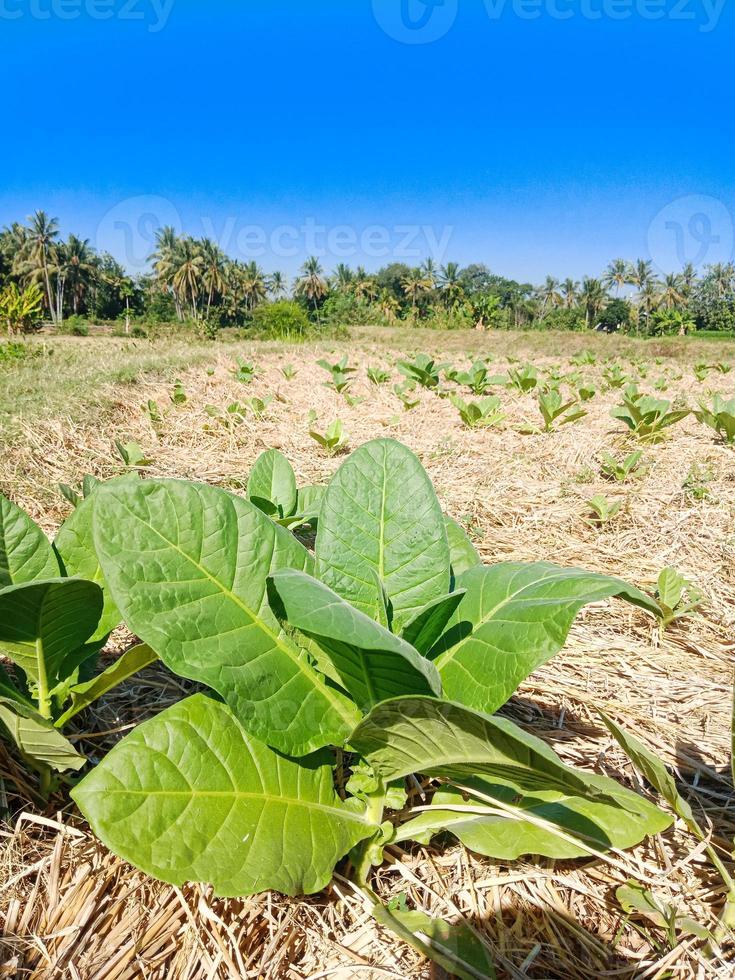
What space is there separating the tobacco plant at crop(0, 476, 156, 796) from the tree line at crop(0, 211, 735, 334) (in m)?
51.7

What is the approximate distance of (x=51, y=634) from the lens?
0.99 meters

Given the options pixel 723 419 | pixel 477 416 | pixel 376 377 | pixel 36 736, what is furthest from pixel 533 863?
pixel 376 377

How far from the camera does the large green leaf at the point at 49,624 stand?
0.88 metres

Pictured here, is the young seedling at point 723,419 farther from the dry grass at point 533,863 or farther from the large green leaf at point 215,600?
the large green leaf at point 215,600

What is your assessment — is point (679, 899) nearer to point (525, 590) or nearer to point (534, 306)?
point (525, 590)

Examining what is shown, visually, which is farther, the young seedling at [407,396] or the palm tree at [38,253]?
the palm tree at [38,253]

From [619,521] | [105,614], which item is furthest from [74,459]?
[619,521]

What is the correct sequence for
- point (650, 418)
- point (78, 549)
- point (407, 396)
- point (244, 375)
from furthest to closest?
point (244, 375) → point (407, 396) → point (650, 418) → point (78, 549)

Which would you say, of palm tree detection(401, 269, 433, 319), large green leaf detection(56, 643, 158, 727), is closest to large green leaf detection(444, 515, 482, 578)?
large green leaf detection(56, 643, 158, 727)

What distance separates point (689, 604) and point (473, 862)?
4.03 feet

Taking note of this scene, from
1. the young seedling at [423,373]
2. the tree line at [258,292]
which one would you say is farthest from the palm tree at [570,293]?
the young seedling at [423,373]

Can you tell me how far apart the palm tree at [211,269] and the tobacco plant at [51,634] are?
2612 inches

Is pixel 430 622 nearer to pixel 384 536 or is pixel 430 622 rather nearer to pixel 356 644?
pixel 384 536

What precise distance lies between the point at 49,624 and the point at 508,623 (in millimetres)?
766
